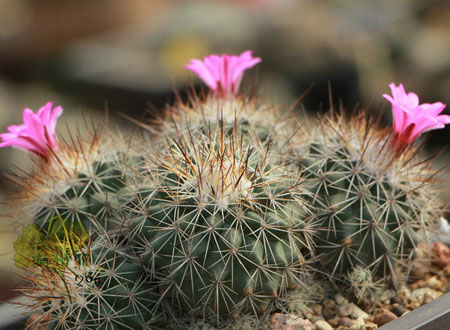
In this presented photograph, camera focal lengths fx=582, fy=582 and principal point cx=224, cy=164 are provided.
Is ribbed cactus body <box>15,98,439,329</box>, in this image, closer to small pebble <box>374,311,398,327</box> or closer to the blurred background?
small pebble <box>374,311,398,327</box>

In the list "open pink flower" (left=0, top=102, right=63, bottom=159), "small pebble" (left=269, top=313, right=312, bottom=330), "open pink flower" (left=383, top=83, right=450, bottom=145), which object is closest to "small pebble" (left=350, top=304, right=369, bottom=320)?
"small pebble" (left=269, top=313, right=312, bottom=330)

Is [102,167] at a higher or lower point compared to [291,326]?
higher

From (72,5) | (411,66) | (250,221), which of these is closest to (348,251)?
(250,221)

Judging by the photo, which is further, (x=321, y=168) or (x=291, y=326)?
(x=321, y=168)

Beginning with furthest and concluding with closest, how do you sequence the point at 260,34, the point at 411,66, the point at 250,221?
the point at 260,34, the point at 411,66, the point at 250,221

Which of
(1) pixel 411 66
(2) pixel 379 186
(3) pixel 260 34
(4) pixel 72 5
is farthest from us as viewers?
(4) pixel 72 5

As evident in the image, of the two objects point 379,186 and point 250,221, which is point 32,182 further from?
point 379,186

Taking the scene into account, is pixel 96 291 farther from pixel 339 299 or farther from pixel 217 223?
pixel 339 299

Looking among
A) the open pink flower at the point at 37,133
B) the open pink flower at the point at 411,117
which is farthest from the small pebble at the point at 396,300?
the open pink flower at the point at 37,133
